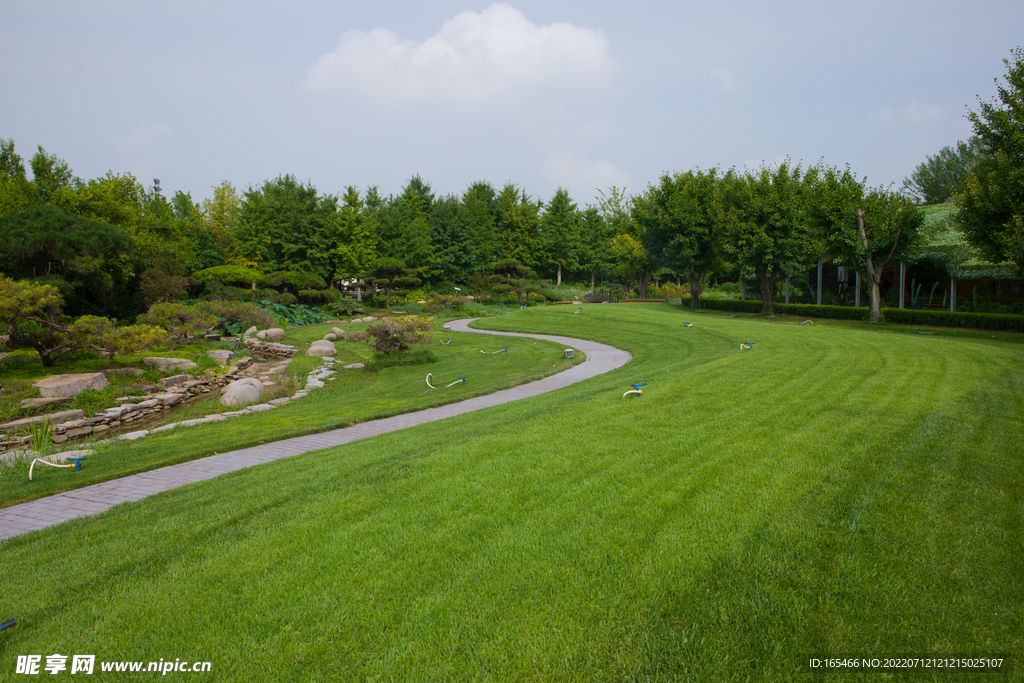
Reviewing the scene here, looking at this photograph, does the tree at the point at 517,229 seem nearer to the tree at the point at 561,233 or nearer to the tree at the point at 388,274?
the tree at the point at 561,233

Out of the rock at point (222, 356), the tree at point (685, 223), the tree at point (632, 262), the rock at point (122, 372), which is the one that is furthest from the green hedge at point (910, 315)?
the rock at point (122, 372)

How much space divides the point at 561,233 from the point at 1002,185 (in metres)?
30.8

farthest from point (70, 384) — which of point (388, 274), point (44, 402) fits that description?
point (388, 274)

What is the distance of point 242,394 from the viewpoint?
1073cm

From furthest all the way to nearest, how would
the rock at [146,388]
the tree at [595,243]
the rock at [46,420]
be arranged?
the tree at [595,243] → the rock at [146,388] → the rock at [46,420]

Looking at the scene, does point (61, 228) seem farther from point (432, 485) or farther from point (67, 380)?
point (432, 485)

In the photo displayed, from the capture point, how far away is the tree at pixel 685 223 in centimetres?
2581

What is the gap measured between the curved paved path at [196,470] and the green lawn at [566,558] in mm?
495

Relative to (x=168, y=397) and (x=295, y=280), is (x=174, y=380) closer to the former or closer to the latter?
(x=168, y=397)

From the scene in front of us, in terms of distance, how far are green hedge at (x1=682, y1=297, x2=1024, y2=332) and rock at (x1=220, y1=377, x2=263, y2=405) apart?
66.6 feet

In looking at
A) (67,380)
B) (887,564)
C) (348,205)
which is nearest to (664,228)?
(348,205)

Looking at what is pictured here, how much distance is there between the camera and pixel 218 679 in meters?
2.20

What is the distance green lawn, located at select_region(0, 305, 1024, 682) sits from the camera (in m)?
2.31

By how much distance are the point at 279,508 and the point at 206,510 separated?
56 centimetres
